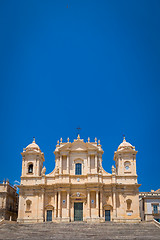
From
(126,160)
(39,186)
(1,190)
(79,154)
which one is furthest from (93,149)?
(1,190)

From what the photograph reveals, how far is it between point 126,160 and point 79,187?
27.9 feet

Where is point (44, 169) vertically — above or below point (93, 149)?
below

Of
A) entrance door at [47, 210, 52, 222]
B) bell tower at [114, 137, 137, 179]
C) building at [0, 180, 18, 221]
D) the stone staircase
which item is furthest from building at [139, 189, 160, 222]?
building at [0, 180, 18, 221]

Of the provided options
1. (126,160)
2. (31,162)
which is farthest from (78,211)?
(126,160)

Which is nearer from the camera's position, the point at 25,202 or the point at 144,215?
the point at 25,202

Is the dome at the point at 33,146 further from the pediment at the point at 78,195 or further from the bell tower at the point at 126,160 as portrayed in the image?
the bell tower at the point at 126,160

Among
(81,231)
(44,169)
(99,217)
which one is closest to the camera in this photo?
(81,231)

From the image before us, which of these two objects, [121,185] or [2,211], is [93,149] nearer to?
[121,185]

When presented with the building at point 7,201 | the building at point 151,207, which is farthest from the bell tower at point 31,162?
the building at point 151,207

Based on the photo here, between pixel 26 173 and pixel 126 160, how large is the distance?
15.7 m

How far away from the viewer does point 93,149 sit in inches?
1914

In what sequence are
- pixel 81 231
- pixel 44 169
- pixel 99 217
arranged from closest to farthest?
pixel 81 231 → pixel 99 217 → pixel 44 169

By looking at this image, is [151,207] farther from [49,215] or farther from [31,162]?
[31,162]

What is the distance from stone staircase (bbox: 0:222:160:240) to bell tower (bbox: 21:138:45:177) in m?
10.5
